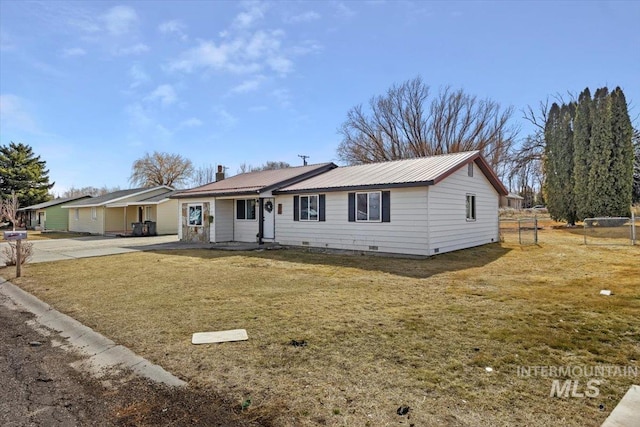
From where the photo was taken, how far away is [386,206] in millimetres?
12438

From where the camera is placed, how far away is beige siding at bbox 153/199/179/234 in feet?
86.6

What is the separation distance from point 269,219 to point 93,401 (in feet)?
44.0

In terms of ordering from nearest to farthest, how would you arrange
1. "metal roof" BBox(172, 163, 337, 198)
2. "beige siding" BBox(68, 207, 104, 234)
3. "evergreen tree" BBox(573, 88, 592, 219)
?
"metal roof" BBox(172, 163, 337, 198), "evergreen tree" BBox(573, 88, 592, 219), "beige siding" BBox(68, 207, 104, 234)

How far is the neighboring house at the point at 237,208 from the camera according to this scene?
1631 centimetres

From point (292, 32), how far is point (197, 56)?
3.48 m

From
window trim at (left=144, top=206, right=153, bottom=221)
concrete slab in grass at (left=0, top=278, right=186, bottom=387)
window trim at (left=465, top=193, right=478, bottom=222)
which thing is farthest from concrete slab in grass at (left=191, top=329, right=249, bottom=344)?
window trim at (left=144, top=206, right=153, bottom=221)

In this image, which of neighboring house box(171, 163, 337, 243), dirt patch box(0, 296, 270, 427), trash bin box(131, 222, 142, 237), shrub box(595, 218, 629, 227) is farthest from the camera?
trash bin box(131, 222, 142, 237)

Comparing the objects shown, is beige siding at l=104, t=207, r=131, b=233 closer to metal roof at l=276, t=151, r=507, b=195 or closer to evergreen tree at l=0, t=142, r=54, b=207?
evergreen tree at l=0, t=142, r=54, b=207

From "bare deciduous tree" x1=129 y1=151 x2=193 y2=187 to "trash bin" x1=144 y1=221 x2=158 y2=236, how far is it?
88.1 ft

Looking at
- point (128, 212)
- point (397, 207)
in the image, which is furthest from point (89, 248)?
point (128, 212)

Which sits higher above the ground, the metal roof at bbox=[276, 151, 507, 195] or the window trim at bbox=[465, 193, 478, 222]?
the metal roof at bbox=[276, 151, 507, 195]

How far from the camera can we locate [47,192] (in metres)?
44.6

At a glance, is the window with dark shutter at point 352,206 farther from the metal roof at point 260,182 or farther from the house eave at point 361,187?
the metal roof at point 260,182

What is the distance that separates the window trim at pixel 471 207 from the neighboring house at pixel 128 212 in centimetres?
2017
